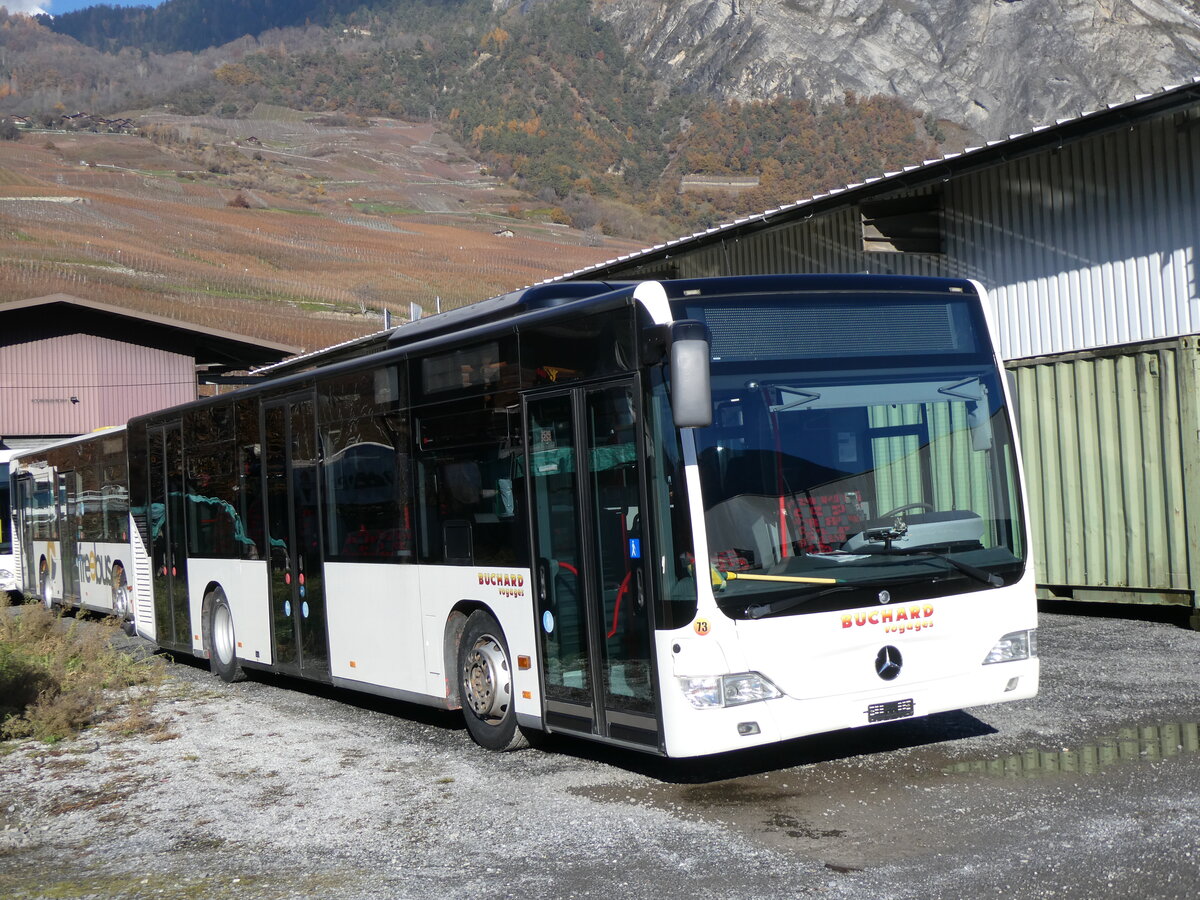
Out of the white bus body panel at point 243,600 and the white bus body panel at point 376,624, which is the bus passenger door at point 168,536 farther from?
the white bus body panel at point 376,624

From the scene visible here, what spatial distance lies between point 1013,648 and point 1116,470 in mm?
6374

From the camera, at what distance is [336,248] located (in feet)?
342

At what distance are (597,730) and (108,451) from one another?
13.3 m

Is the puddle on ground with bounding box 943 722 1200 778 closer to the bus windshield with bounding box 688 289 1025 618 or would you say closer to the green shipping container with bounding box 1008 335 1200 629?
the bus windshield with bounding box 688 289 1025 618

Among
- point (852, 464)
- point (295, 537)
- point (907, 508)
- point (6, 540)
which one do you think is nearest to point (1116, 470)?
point (907, 508)

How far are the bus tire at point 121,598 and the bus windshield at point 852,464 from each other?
12640mm

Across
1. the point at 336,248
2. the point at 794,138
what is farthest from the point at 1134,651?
the point at 794,138

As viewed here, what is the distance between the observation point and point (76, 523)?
2133cm

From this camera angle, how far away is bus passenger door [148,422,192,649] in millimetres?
14727

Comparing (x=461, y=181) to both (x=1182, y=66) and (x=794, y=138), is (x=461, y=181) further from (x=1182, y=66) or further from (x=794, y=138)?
(x=1182, y=66)

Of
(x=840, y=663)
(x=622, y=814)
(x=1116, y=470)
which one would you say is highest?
(x=1116, y=470)

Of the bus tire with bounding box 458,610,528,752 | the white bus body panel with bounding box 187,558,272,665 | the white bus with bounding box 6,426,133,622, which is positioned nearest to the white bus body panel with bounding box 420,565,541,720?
the bus tire with bounding box 458,610,528,752

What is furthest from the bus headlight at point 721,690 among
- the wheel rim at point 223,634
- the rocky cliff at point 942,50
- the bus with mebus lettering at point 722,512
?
the rocky cliff at point 942,50

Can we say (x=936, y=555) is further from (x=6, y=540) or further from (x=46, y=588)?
(x=6, y=540)
